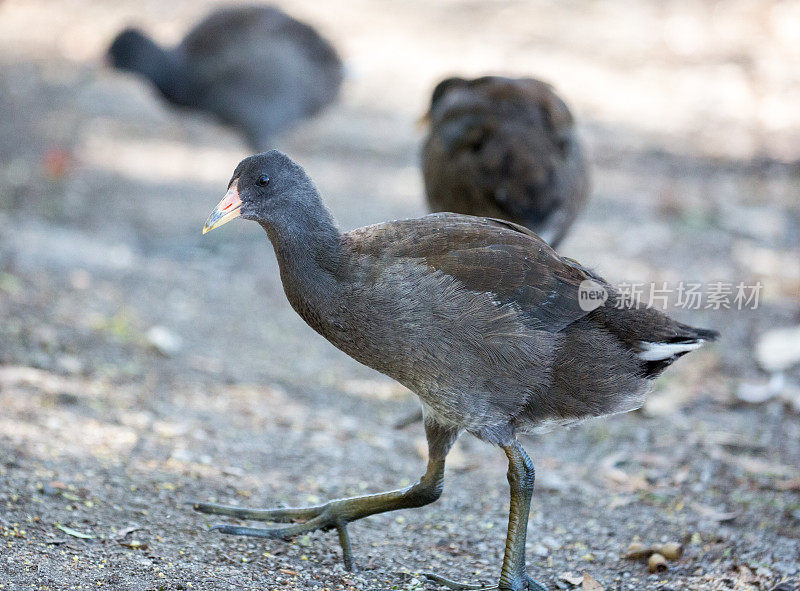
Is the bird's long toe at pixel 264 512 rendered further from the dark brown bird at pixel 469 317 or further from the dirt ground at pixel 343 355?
the dark brown bird at pixel 469 317

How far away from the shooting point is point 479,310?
2955 millimetres

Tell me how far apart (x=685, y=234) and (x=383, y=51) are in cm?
552

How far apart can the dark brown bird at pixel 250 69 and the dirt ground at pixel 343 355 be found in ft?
1.38

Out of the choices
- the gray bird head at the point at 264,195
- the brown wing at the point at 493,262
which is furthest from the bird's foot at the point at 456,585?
the gray bird head at the point at 264,195

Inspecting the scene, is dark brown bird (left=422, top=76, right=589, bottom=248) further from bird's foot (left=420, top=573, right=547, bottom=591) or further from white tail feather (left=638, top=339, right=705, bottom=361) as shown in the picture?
bird's foot (left=420, top=573, right=547, bottom=591)

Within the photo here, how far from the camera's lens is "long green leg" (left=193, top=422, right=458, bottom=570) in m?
3.33

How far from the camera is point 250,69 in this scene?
26.1ft

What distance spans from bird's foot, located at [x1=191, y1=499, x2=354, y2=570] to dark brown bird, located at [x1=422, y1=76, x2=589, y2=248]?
189 cm

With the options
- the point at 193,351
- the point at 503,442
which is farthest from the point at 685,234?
the point at 503,442

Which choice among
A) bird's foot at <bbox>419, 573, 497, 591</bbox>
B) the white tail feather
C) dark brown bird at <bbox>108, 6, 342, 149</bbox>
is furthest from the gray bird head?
dark brown bird at <bbox>108, 6, 342, 149</bbox>

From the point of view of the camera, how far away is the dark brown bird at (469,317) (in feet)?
9.64

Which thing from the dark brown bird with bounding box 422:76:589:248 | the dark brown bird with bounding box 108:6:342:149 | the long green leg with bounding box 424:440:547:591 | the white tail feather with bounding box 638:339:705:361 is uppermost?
the dark brown bird with bounding box 108:6:342:149

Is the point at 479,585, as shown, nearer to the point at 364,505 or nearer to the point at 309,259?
the point at 364,505

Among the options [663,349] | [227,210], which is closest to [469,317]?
[663,349]
